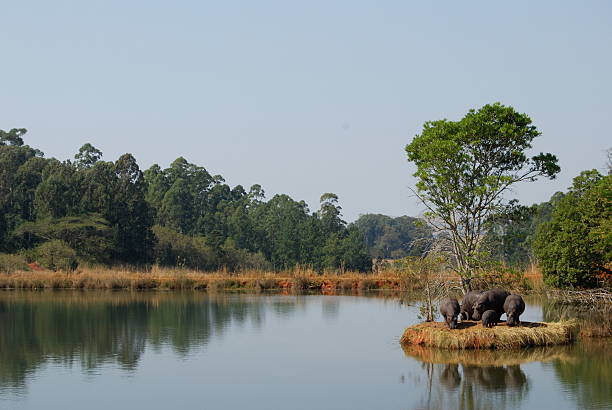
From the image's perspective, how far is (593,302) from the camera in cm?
2602

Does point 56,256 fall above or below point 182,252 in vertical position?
below

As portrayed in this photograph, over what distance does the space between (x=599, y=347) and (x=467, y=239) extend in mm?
5296

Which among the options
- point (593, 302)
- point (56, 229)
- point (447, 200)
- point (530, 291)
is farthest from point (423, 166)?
point (56, 229)

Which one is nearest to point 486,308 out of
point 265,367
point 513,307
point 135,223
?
point 513,307

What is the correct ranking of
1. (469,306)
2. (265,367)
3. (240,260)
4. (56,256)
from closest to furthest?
1. (265,367)
2. (469,306)
3. (56,256)
4. (240,260)

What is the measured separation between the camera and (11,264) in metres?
49.7

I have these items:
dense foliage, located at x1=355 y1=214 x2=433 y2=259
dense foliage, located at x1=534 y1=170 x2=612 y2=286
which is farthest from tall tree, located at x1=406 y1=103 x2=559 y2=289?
dense foliage, located at x1=355 y1=214 x2=433 y2=259

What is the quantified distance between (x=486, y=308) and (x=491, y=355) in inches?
72.8

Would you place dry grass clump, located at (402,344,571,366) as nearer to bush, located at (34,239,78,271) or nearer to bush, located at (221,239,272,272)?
bush, located at (34,239,78,271)

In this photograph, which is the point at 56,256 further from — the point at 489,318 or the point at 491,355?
the point at 491,355

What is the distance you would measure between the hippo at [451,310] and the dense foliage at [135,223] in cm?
3733

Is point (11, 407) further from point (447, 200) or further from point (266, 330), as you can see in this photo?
point (447, 200)

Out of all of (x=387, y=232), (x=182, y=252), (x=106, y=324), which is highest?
(x=387, y=232)

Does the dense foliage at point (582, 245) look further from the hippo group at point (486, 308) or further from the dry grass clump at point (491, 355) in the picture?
the dry grass clump at point (491, 355)
